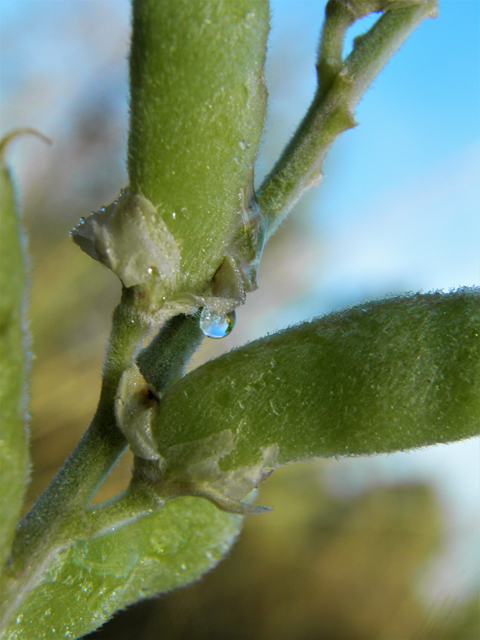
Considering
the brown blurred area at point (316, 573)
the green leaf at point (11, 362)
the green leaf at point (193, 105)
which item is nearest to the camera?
the green leaf at point (11, 362)

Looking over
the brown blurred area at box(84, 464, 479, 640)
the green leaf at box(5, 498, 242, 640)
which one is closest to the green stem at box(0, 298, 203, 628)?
the green leaf at box(5, 498, 242, 640)

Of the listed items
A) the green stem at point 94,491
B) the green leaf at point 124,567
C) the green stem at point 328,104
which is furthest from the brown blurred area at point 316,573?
the green stem at point 328,104

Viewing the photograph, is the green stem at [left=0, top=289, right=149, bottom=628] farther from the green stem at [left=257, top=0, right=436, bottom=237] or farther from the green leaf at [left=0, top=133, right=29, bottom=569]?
the green stem at [left=257, top=0, right=436, bottom=237]

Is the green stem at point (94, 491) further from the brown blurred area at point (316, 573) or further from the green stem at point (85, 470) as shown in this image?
the brown blurred area at point (316, 573)

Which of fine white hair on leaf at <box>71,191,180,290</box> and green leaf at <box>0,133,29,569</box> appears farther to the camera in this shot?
fine white hair on leaf at <box>71,191,180,290</box>

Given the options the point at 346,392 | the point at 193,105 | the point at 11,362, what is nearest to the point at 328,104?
the point at 193,105

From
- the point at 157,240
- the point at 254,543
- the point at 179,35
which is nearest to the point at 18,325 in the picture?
the point at 157,240
